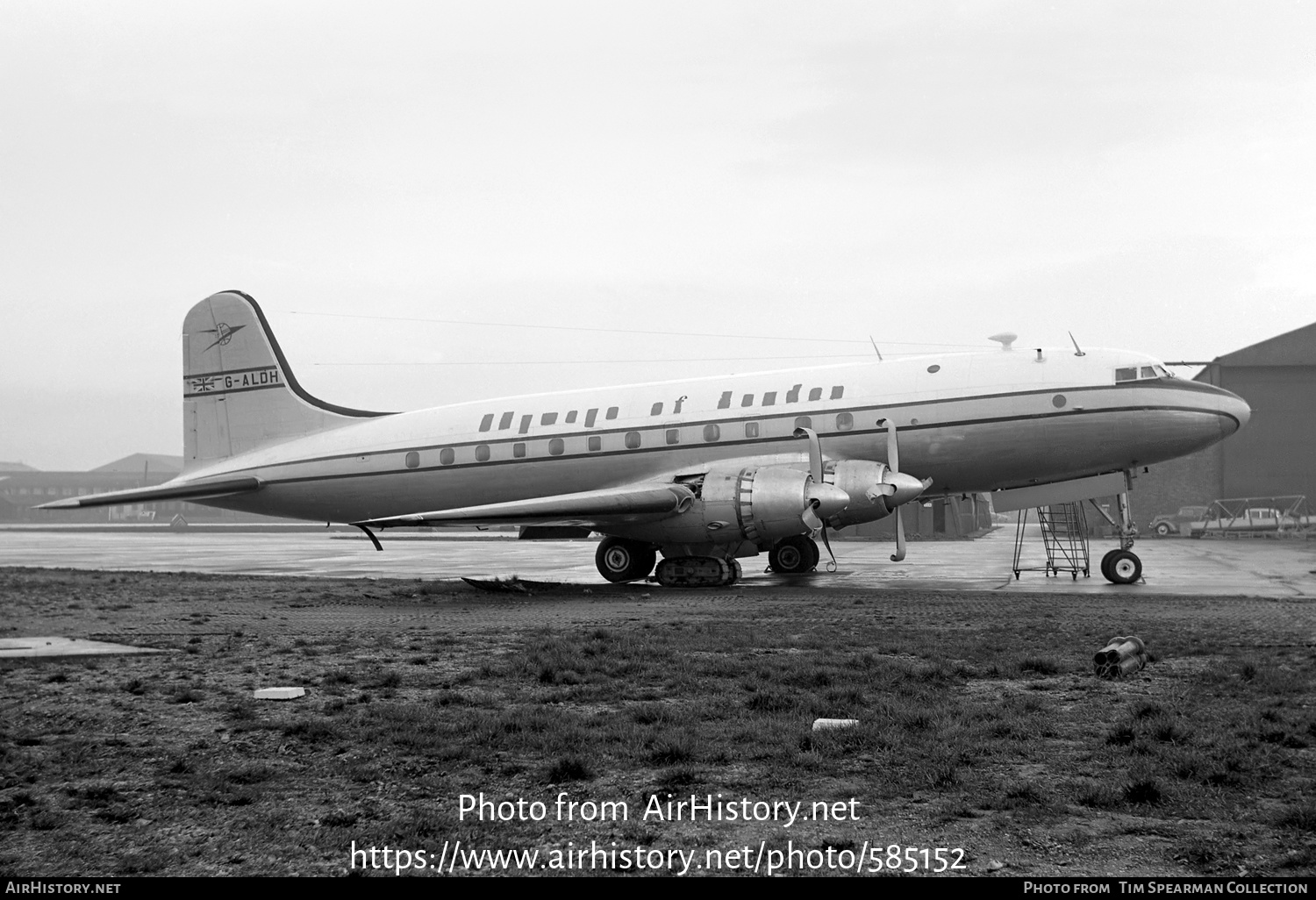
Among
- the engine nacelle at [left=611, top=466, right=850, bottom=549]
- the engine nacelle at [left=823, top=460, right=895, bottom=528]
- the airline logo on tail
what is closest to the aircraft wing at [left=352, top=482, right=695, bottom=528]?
the engine nacelle at [left=611, top=466, right=850, bottom=549]

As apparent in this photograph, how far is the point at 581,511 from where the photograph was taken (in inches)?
842

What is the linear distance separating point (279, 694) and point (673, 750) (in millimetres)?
3984

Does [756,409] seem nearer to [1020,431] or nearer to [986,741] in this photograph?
[1020,431]

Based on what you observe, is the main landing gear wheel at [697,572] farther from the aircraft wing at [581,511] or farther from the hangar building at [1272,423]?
the hangar building at [1272,423]

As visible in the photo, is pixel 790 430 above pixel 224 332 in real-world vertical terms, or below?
below

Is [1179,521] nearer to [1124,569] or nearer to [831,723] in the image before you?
[1124,569]

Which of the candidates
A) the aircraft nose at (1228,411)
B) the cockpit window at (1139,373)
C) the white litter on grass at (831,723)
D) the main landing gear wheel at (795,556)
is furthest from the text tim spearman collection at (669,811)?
the main landing gear wheel at (795,556)

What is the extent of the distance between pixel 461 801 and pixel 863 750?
108 inches

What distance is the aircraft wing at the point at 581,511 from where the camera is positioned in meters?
21.3

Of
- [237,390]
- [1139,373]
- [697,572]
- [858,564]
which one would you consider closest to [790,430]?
[697,572]

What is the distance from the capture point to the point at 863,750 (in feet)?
23.6

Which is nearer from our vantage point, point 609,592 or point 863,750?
point 863,750

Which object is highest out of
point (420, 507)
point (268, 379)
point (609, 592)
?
point (268, 379)
